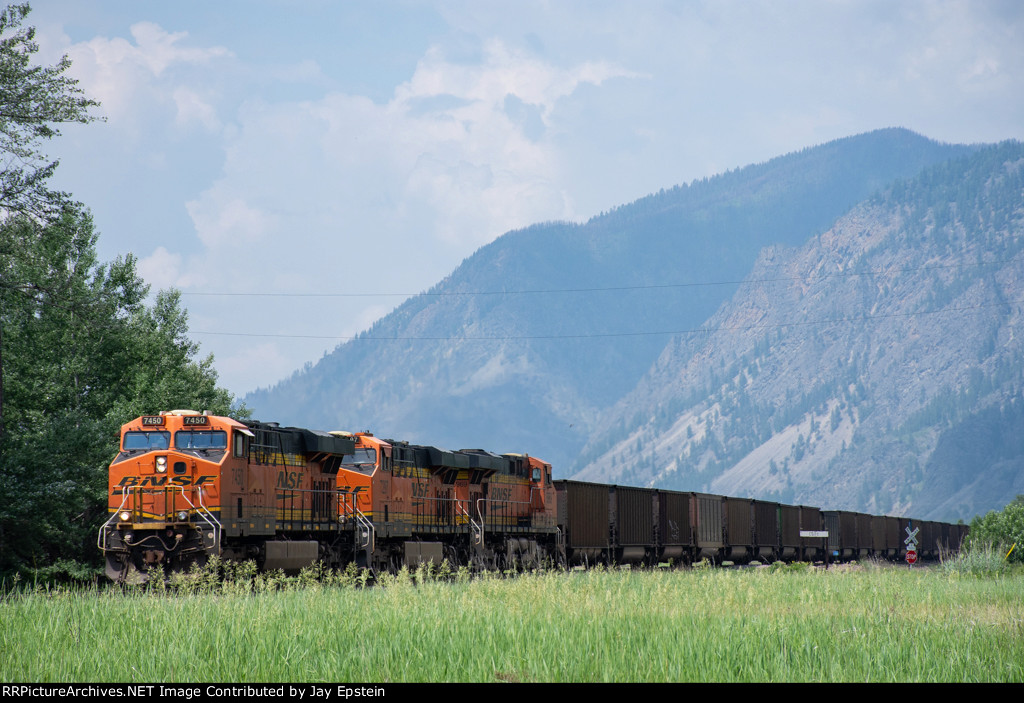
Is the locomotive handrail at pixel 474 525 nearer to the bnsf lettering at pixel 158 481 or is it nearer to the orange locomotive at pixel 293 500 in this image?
the orange locomotive at pixel 293 500

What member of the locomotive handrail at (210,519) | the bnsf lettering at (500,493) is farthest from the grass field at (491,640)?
the bnsf lettering at (500,493)

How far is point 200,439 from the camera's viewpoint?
23391 millimetres

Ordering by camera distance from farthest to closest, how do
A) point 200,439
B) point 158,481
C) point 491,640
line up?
point 200,439 → point 158,481 → point 491,640

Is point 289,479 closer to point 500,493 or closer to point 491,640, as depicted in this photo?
point 500,493

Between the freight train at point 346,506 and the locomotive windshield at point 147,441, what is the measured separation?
0.09 feet

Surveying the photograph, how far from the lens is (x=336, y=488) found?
28188mm

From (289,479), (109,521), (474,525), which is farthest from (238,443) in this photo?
(474,525)

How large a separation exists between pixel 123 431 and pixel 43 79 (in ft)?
37.2

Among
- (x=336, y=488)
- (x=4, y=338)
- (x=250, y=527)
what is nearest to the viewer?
(x=250, y=527)

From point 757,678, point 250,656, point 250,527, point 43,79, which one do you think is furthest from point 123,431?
point 757,678

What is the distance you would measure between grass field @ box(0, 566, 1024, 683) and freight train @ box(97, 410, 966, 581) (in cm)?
621

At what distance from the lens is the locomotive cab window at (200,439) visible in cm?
2325

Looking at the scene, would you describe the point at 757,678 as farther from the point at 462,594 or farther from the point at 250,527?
the point at 250,527

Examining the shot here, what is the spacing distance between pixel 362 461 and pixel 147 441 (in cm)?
638
